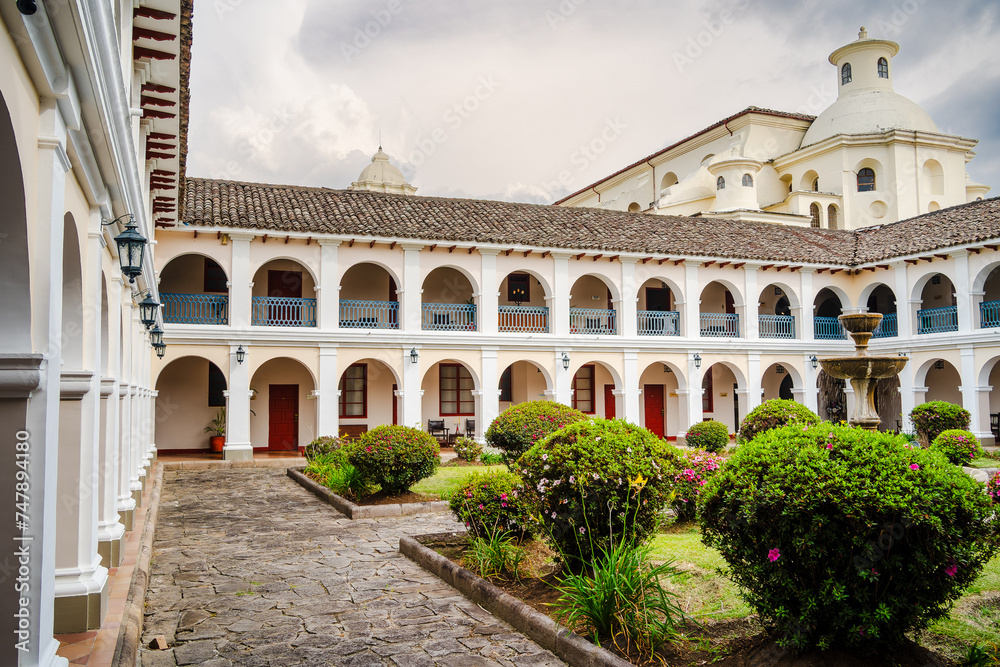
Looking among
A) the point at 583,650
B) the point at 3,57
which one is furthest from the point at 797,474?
the point at 3,57

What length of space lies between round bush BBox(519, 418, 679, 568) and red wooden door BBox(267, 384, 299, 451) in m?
16.7

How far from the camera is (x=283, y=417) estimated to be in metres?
21.9

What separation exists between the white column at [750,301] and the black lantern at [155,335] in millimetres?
17338

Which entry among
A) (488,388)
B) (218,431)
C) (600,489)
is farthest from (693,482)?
(218,431)

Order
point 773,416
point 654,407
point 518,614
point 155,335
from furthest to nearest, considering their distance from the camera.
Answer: point 654,407
point 773,416
point 155,335
point 518,614

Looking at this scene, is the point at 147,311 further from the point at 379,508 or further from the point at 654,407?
the point at 654,407

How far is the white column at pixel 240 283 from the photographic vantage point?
63.1 feet

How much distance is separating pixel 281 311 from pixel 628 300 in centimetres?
1021

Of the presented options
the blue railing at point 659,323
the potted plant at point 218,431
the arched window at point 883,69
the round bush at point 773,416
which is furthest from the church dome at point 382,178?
the round bush at point 773,416

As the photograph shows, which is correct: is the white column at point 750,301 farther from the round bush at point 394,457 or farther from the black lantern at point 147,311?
the black lantern at point 147,311

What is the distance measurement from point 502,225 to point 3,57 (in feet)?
63.7

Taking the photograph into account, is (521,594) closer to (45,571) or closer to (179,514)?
(45,571)

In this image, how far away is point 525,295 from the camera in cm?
2467

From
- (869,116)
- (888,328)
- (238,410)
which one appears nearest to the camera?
(238,410)
